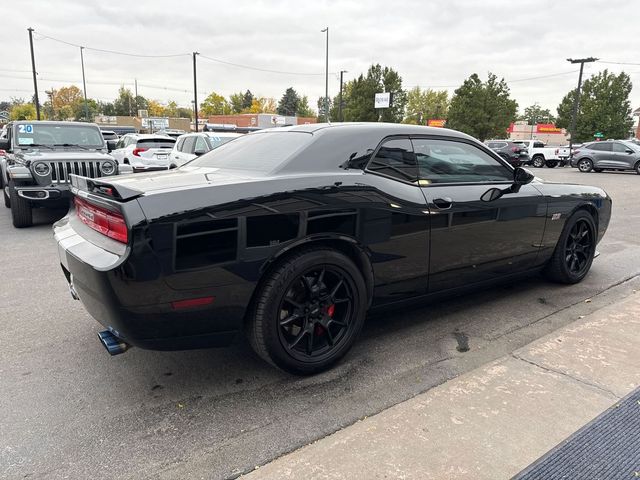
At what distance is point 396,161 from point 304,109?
4146 inches

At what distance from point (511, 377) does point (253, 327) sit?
1.62m

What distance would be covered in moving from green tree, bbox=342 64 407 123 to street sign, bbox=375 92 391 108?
4.70 feet

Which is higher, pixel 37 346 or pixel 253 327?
pixel 253 327

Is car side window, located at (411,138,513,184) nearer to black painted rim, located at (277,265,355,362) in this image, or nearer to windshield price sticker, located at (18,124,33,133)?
black painted rim, located at (277,265,355,362)

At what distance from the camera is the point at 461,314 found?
4035 mm

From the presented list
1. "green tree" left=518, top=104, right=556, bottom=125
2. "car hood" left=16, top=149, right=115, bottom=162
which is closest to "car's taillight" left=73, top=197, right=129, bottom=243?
"car hood" left=16, top=149, right=115, bottom=162

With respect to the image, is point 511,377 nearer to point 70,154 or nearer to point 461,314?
point 461,314

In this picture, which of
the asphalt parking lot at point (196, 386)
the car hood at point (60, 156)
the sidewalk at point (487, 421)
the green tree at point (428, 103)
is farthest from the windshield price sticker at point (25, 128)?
the green tree at point (428, 103)

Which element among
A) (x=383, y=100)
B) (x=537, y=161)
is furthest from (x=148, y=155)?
(x=383, y=100)

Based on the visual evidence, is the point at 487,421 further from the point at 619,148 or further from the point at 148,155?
the point at 619,148

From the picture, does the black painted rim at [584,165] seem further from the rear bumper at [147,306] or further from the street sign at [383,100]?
the rear bumper at [147,306]

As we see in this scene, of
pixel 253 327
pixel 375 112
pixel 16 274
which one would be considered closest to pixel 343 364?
pixel 253 327

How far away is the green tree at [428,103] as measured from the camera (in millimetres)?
85250

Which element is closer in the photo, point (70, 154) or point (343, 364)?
point (343, 364)
